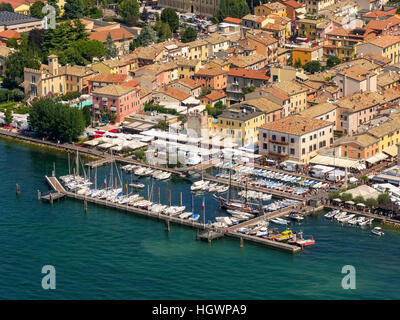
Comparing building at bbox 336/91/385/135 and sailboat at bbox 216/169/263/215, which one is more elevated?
building at bbox 336/91/385/135

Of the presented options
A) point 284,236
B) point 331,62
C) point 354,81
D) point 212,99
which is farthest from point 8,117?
point 284,236

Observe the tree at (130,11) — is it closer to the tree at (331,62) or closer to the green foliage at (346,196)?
the tree at (331,62)

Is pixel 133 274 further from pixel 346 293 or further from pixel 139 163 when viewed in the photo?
pixel 139 163

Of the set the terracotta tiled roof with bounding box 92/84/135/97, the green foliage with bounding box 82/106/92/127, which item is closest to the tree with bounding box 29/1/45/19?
the terracotta tiled roof with bounding box 92/84/135/97

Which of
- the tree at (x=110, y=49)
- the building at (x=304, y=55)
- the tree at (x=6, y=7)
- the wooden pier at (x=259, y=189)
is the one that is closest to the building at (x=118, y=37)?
the tree at (x=110, y=49)

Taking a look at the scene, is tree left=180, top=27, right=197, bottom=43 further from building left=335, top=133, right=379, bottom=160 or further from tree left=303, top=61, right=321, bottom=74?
building left=335, top=133, right=379, bottom=160

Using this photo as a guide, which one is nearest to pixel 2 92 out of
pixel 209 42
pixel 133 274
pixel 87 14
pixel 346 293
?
pixel 209 42
